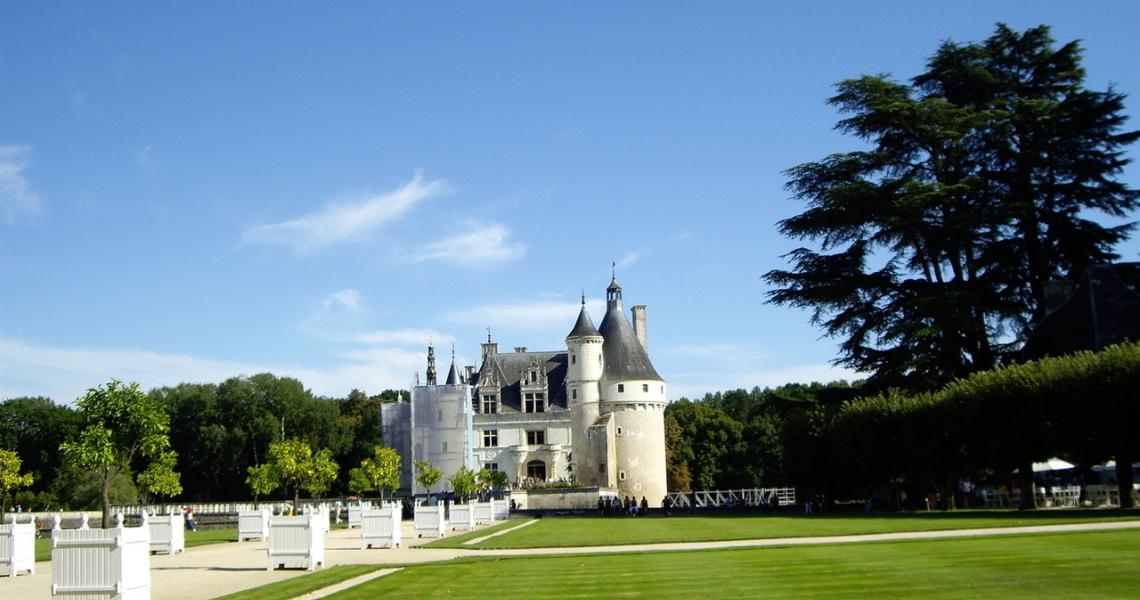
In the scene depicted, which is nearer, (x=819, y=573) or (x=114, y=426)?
(x=819, y=573)

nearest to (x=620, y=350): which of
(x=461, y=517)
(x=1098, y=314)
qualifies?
(x=461, y=517)

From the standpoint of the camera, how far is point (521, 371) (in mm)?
71000

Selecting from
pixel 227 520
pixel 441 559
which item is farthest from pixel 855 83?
pixel 227 520

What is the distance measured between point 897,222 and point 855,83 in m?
5.90

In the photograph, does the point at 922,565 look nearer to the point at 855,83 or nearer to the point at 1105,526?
the point at 1105,526

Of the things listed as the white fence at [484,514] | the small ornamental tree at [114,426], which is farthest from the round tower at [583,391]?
the small ornamental tree at [114,426]

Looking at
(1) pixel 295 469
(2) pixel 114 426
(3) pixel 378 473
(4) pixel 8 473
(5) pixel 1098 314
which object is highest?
(5) pixel 1098 314

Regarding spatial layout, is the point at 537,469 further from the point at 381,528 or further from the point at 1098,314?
the point at 381,528

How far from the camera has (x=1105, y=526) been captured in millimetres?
20312

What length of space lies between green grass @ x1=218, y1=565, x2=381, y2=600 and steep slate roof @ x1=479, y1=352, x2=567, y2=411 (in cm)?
5260

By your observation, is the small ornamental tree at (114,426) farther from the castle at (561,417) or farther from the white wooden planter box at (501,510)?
the castle at (561,417)

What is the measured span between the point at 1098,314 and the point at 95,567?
33.0 meters

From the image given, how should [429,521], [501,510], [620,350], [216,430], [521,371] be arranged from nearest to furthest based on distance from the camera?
[429,521] → [501,510] → [620,350] → [216,430] → [521,371]

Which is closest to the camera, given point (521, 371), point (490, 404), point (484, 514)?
point (484, 514)
